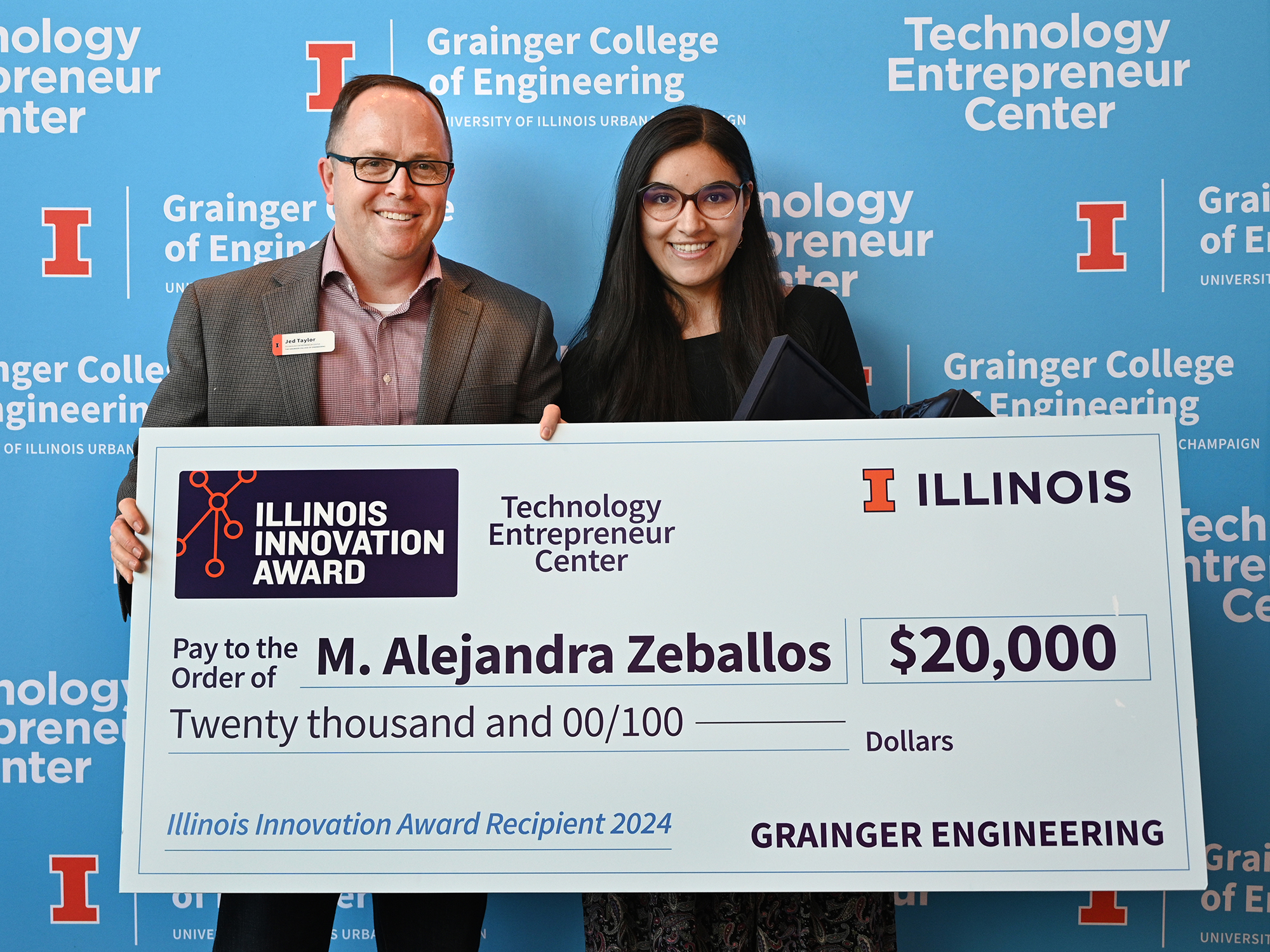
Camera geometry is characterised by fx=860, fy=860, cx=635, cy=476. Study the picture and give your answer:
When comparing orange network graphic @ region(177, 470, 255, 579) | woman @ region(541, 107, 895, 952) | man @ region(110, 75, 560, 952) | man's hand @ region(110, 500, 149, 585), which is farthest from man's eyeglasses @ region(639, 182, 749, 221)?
man's hand @ region(110, 500, 149, 585)

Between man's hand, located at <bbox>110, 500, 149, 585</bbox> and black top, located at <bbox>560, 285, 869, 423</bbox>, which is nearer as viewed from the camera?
man's hand, located at <bbox>110, 500, 149, 585</bbox>

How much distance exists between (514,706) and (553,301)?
3.57 ft

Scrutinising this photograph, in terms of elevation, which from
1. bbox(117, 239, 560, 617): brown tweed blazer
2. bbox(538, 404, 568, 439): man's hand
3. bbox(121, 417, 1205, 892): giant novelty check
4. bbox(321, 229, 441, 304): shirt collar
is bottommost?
bbox(121, 417, 1205, 892): giant novelty check

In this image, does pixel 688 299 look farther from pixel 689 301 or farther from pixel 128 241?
pixel 128 241

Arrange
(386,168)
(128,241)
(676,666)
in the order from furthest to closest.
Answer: (128,241)
(386,168)
(676,666)

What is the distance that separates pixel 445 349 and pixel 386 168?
38 cm

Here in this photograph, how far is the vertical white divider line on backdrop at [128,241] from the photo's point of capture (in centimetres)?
213

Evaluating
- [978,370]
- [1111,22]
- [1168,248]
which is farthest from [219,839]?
[1111,22]

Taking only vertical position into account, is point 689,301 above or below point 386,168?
below

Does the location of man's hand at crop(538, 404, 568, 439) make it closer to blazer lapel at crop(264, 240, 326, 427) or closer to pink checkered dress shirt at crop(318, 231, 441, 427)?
pink checkered dress shirt at crop(318, 231, 441, 427)

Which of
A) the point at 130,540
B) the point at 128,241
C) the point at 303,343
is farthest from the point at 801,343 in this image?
the point at 128,241

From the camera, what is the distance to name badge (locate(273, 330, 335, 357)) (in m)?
1.73

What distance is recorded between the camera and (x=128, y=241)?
213 centimetres

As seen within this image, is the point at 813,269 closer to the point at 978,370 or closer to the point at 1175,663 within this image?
the point at 978,370
